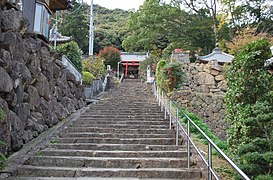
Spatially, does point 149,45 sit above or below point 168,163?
above

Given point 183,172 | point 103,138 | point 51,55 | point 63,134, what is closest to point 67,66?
point 51,55

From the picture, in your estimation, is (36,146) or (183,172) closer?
(183,172)

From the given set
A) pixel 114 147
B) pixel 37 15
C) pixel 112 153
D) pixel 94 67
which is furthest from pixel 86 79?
pixel 112 153

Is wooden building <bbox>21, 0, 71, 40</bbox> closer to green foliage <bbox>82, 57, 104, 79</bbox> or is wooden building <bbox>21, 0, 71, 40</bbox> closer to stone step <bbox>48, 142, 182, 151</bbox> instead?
stone step <bbox>48, 142, 182, 151</bbox>

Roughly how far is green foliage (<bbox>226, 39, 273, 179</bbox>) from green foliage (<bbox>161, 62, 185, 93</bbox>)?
178 inches

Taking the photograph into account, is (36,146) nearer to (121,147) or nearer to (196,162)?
(121,147)

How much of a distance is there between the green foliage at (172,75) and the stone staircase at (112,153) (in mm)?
2420

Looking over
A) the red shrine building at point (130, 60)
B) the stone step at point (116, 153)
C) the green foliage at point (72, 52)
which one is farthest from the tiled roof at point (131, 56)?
the stone step at point (116, 153)

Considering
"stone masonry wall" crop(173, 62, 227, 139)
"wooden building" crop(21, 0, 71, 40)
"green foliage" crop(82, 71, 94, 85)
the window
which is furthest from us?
"green foliage" crop(82, 71, 94, 85)

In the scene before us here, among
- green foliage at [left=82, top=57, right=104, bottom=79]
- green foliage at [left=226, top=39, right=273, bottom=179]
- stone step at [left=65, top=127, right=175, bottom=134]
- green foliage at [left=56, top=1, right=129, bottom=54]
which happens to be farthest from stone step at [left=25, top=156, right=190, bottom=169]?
green foliage at [left=56, top=1, right=129, bottom=54]

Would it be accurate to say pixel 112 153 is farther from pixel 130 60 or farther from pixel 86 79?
pixel 130 60

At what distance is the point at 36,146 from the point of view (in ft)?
17.0

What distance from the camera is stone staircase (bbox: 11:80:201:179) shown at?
409 cm

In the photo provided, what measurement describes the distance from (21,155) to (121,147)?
5.96 ft
